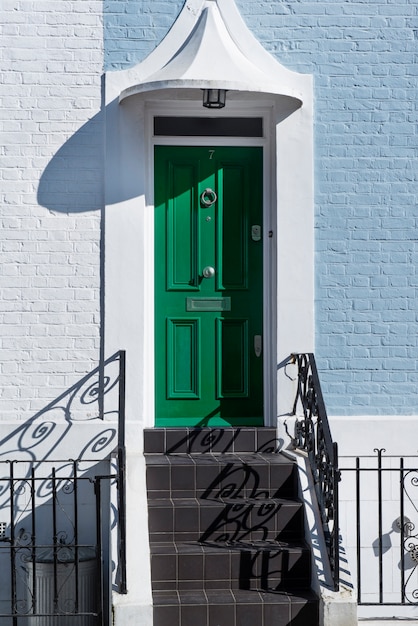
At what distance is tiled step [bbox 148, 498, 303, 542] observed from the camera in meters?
7.30

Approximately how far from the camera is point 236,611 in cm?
672

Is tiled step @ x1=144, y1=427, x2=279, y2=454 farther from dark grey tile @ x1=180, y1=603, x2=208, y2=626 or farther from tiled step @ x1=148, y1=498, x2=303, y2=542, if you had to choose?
dark grey tile @ x1=180, y1=603, x2=208, y2=626

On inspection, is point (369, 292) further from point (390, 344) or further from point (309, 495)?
point (309, 495)

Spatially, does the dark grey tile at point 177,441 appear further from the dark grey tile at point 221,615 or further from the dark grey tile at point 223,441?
the dark grey tile at point 221,615

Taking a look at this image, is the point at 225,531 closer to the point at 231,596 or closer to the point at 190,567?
the point at 190,567

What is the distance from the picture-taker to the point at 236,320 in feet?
27.8

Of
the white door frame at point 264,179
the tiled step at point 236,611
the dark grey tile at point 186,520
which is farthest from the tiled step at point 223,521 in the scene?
the white door frame at point 264,179

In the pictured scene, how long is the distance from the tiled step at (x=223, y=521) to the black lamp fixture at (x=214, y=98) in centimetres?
286

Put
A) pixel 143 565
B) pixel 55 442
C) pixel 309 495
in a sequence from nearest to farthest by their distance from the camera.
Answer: pixel 143 565 → pixel 309 495 → pixel 55 442

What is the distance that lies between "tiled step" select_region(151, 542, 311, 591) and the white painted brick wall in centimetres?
178

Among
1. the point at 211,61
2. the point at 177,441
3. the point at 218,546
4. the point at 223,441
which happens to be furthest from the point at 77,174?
the point at 218,546

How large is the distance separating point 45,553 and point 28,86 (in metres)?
3.42

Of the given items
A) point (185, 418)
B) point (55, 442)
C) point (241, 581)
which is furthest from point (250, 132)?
point (241, 581)

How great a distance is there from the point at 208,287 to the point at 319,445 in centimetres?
172
